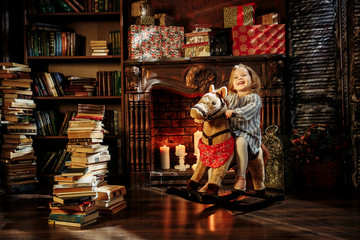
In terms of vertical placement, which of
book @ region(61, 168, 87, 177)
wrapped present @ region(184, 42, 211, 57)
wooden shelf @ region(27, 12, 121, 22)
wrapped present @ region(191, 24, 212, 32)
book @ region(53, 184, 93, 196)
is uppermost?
wooden shelf @ region(27, 12, 121, 22)

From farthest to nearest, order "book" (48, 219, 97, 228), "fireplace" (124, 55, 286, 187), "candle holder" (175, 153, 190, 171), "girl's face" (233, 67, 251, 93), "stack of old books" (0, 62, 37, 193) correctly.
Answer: "candle holder" (175, 153, 190, 171) → "fireplace" (124, 55, 286, 187) → "stack of old books" (0, 62, 37, 193) → "girl's face" (233, 67, 251, 93) → "book" (48, 219, 97, 228)

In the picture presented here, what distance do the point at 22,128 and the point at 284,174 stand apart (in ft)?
9.14

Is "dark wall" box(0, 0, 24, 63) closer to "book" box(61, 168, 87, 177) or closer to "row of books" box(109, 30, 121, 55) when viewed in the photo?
"row of books" box(109, 30, 121, 55)

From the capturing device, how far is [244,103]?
249cm

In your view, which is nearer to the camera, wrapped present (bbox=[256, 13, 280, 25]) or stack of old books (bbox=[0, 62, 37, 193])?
stack of old books (bbox=[0, 62, 37, 193])

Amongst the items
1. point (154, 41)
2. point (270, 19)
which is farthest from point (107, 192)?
point (270, 19)

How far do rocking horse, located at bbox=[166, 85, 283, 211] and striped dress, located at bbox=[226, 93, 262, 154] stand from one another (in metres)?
0.08

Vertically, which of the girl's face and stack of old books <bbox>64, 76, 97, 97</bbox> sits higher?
stack of old books <bbox>64, 76, 97, 97</bbox>

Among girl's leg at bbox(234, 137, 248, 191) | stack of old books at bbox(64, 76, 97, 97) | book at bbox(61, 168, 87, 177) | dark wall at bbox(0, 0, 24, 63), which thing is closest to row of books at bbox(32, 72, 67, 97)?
stack of old books at bbox(64, 76, 97, 97)

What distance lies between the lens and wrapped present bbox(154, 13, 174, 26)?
371cm

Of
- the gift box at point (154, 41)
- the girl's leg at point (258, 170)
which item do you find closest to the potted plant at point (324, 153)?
the girl's leg at point (258, 170)

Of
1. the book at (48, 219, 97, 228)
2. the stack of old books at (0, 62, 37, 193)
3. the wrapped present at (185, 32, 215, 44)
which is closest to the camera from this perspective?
the book at (48, 219, 97, 228)

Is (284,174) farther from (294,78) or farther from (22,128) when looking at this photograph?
(22,128)

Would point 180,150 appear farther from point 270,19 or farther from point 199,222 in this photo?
point 270,19
